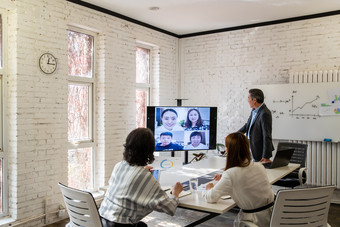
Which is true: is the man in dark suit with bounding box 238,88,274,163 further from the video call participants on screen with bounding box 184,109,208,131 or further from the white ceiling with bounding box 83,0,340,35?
the white ceiling with bounding box 83,0,340,35

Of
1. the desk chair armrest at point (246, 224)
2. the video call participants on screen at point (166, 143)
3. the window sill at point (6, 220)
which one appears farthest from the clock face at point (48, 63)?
the desk chair armrest at point (246, 224)

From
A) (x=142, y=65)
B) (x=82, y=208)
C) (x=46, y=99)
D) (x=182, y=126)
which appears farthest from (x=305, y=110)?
(x=82, y=208)

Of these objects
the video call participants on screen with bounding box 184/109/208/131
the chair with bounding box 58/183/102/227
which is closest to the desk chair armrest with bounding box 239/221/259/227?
the chair with bounding box 58/183/102/227

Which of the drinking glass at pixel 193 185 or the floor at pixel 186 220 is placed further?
the floor at pixel 186 220

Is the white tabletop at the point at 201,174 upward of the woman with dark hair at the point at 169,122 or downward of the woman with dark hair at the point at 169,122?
downward

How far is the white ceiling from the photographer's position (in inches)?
192

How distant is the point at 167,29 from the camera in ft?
21.3

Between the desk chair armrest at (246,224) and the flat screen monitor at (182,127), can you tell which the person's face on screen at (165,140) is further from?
A: the desk chair armrest at (246,224)

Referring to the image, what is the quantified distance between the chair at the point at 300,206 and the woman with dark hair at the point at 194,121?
2502 mm

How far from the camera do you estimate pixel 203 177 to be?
3367 millimetres

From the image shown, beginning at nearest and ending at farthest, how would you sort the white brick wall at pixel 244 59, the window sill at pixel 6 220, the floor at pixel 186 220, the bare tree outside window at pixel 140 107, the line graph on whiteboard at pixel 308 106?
the window sill at pixel 6 220, the floor at pixel 186 220, the line graph on whiteboard at pixel 308 106, the white brick wall at pixel 244 59, the bare tree outside window at pixel 140 107

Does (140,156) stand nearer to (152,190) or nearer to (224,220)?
(152,190)

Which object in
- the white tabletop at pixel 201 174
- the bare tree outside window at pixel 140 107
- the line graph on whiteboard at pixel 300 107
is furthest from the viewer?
the bare tree outside window at pixel 140 107

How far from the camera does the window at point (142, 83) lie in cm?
620
